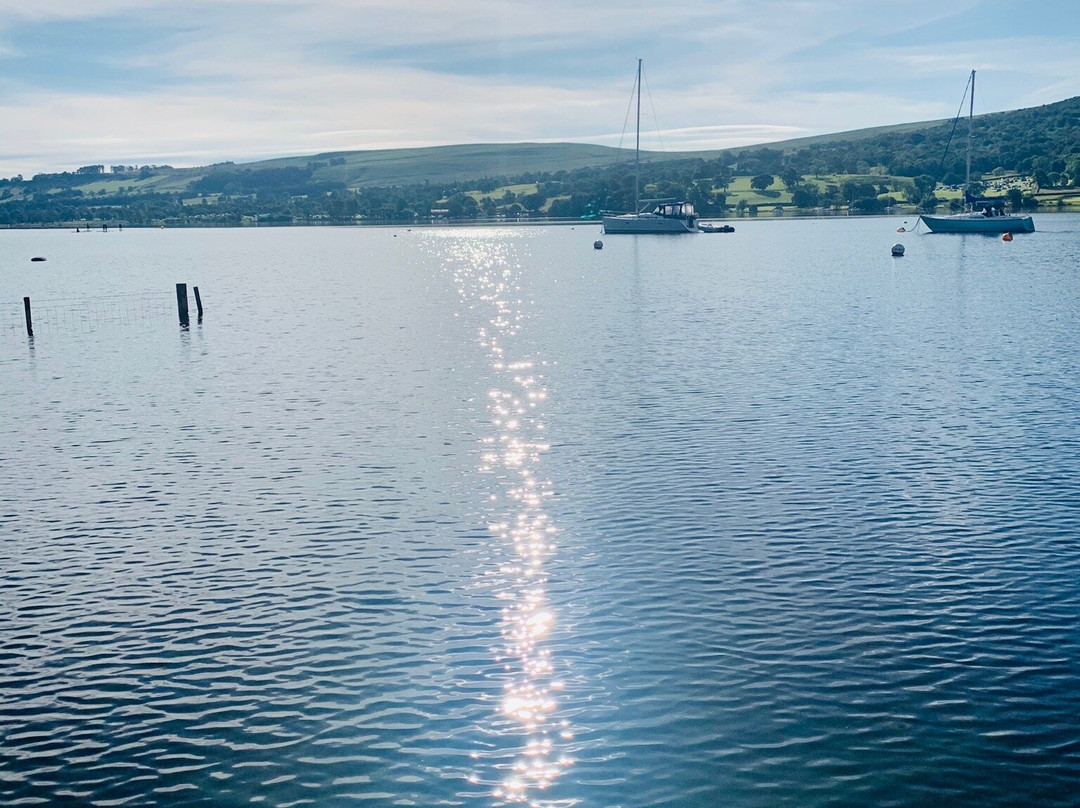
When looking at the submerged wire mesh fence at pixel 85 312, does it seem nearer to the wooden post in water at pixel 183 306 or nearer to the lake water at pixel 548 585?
the wooden post in water at pixel 183 306

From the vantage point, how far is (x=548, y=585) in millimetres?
28812

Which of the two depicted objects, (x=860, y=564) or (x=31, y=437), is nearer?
(x=860, y=564)

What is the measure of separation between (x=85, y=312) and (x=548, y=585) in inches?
3794

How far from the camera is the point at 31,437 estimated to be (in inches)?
1917

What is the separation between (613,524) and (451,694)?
39.5ft

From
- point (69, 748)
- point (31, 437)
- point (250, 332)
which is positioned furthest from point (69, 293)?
point (69, 748)

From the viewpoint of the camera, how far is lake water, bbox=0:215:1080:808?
65.6ft

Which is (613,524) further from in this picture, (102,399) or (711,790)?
(102,399)

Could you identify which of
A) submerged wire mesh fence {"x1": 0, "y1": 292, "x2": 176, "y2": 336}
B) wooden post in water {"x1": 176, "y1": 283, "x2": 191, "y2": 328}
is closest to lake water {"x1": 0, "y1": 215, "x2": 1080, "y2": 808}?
wooden post in water {"x1": 176, "y1": 283, "x2": 191, "y2": 328}

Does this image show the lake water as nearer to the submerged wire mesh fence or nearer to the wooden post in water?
the wooden post in water

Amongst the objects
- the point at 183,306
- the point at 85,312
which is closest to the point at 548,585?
the point at 183,306

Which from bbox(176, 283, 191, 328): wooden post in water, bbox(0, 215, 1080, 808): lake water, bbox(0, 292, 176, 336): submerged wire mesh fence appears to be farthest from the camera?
bbox(0, 292, 176, 336): submerged wire mesh fence

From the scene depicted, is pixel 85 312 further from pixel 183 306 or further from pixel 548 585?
pixel 548 585

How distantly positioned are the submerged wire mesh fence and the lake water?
33671 millimetres
